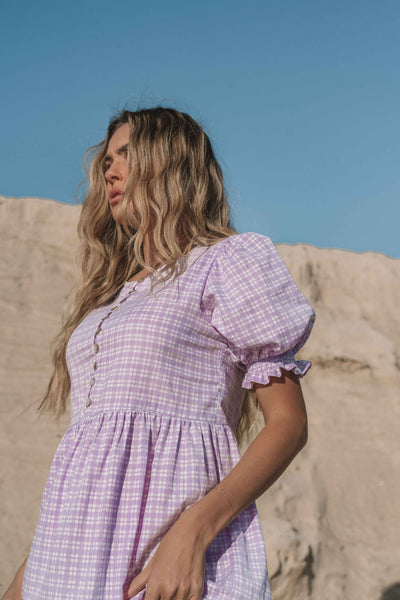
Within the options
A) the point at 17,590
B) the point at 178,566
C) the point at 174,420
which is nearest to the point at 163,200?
the point at 174,420

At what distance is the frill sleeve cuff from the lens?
1.36 m

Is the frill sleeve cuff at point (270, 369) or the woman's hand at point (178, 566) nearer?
the woman's hand at point (178, 566)

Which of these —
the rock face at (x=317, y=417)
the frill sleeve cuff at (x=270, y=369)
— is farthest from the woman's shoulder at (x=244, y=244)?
the rock face at (x=317, y=417)

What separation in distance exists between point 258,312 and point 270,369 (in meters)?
0.12

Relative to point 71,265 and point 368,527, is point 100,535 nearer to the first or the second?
point 368,527

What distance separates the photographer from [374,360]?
6.64 metres

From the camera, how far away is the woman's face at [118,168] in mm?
1744

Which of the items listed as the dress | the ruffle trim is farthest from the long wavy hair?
the ruffle trim

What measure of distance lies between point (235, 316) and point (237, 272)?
106 mm

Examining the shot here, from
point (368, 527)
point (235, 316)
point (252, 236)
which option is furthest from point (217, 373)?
point (368, 527)

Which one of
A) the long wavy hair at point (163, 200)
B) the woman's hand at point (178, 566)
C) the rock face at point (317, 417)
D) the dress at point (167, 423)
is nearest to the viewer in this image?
the woman's hand at point (178, 566)

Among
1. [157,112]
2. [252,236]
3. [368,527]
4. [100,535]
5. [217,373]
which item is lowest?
[368,527]

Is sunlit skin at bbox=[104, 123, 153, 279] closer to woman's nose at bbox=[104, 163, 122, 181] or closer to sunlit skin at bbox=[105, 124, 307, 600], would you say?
woman's nose at bbox=[104, 163, 122, 181]

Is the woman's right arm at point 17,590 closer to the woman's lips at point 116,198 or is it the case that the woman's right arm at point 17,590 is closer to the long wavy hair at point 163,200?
the long wavy hair at point 163,200
